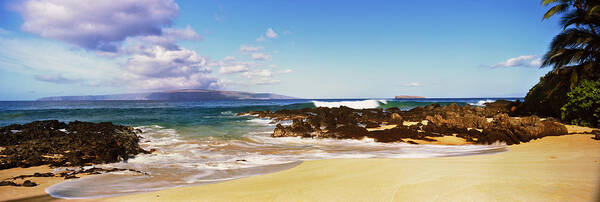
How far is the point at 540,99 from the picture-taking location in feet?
37.0

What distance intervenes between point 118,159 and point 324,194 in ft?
17.0

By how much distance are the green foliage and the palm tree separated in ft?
3.84

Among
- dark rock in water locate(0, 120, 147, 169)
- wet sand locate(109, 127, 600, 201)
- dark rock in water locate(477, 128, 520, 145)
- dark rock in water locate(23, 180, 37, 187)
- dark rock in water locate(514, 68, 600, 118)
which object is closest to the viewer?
wet sand locate(109, 127, 600, 201)

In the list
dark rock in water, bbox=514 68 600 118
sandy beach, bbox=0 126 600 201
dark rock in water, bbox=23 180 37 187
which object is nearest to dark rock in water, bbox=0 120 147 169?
sandy beach, bbox=0 126 600 201

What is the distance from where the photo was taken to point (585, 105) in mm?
7562

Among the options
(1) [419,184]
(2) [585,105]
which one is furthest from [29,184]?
(2) [585,105]

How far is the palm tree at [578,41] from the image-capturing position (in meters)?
8.62

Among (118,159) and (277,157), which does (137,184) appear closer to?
(118,159)

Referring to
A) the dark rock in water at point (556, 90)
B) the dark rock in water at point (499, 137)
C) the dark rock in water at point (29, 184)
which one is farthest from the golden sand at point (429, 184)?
the dark rock in water at point (556, 90)

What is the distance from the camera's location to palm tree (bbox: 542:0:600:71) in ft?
28.3

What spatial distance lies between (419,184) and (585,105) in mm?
8236

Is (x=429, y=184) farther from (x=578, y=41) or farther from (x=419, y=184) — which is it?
(x=578, y=41)

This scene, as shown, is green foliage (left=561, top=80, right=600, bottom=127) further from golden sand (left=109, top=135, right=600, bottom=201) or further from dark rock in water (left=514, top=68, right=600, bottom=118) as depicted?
golden sand (left=109, top=135, right=600, bottom=201)

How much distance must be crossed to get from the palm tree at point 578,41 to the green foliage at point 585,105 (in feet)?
3.84
